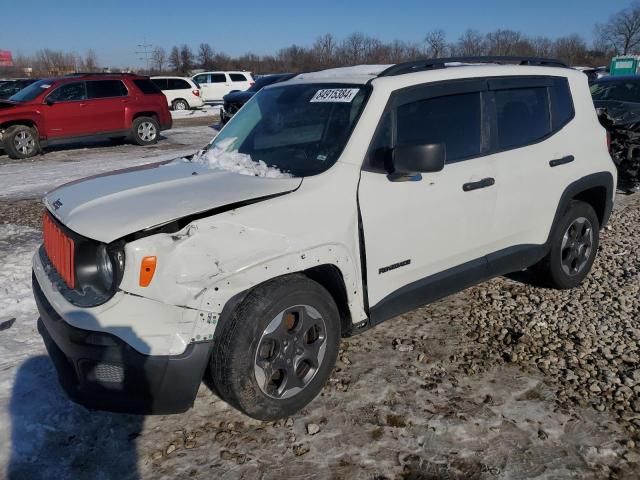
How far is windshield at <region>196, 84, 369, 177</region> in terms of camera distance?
3254 mm

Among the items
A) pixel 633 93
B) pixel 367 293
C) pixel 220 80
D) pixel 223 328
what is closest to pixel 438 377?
pixel 367 293

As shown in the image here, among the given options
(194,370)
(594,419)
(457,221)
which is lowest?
(594,419)

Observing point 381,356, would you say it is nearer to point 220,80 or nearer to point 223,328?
point 223,328

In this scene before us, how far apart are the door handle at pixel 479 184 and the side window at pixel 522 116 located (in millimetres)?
296

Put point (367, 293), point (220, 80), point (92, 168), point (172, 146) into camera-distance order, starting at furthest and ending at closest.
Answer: point (220, 80) → point (172, 146) → point (92, 168) → point (367, 293)

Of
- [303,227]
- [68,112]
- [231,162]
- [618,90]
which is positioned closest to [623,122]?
[618,90]

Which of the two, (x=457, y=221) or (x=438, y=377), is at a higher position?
(x=457, y=221)

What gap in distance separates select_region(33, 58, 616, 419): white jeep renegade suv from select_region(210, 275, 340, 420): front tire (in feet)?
0.03

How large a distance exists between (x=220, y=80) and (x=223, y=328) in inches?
1073

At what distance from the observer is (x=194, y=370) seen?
2533 millimetres

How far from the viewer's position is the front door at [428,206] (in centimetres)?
315

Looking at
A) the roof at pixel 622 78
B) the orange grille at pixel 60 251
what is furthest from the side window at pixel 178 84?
the orange grille at pixel 60 251

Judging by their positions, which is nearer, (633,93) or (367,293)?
(367,293)

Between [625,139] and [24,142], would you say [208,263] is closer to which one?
[625,139]
